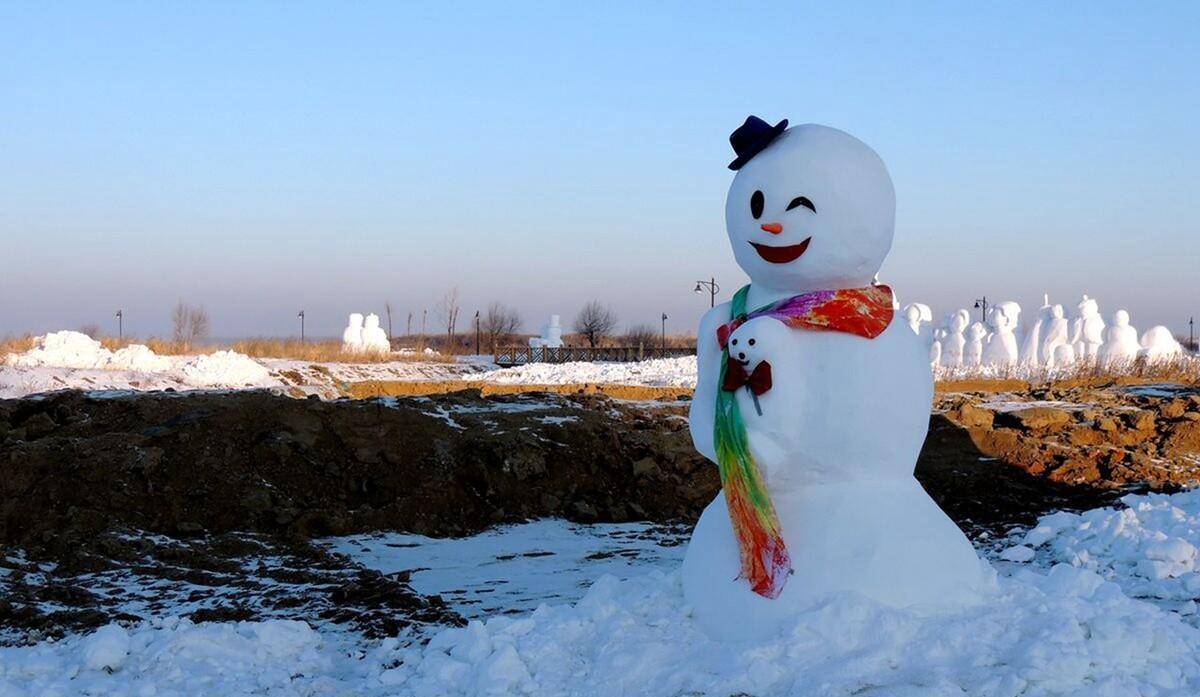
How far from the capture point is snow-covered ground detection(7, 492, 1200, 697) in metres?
4.70

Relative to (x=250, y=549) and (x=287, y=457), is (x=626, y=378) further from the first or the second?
(x=250, y=549)

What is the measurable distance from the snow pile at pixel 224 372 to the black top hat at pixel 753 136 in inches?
696

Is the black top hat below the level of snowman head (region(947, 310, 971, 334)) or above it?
above

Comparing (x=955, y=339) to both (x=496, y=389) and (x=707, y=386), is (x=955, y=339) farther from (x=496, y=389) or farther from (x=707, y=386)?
(x=707, y=386)

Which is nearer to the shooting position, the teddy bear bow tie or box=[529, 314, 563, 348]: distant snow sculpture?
the teddy bear bow tie

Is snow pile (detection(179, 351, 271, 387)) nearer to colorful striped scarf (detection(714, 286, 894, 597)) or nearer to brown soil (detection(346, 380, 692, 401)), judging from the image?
brown soil (detection(346, 380, 692, 401))

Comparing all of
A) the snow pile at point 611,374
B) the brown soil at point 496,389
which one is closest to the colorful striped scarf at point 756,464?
the brown soil at point 496,389

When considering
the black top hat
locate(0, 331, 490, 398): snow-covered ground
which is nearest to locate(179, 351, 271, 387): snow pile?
locate(0, 331, 490, 398): snow-covered ground

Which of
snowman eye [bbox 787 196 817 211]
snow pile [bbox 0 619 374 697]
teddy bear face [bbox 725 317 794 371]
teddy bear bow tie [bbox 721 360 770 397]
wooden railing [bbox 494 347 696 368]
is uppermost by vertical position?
snowman eye [bbox 787 196 817 211]

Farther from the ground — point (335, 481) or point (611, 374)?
point (611, 374)

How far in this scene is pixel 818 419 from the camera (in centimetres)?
520

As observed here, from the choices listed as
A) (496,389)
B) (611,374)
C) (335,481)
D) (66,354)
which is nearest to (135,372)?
(66,354)

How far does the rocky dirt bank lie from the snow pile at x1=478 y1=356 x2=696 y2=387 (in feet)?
29.1

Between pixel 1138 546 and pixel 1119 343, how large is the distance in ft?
60.1
